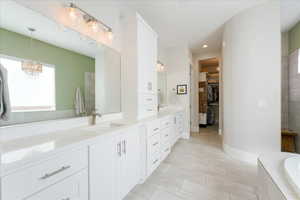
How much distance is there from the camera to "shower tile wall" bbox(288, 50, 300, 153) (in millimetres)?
2820

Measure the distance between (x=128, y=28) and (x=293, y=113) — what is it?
3.86 metres

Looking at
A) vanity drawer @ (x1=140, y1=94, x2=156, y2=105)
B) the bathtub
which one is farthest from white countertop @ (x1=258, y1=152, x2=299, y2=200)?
vanity drawer @ (x1=140, y1=94, x2=156, y2=105)

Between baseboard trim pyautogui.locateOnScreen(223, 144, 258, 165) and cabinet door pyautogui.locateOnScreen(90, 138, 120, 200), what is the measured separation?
2435 mm

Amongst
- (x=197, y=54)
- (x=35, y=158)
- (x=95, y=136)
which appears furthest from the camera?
(x=197, y=54)

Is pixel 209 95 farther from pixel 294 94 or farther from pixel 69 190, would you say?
pixel 69 190

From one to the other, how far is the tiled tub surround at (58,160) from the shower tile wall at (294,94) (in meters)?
3.51

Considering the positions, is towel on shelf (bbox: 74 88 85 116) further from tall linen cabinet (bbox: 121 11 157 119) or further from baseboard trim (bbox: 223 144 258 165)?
baseboard trim (bbox: 223 144 258 165)

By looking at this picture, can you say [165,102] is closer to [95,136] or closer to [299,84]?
[299,84]

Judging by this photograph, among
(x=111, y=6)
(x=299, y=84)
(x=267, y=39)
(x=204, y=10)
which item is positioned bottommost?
(x=299, y=84)

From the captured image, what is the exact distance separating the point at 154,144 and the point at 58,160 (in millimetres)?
1465

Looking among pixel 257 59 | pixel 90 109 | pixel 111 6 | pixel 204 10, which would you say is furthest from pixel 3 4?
pixel 257 59

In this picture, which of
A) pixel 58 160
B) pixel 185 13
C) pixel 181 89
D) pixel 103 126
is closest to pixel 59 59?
pixel 103 126

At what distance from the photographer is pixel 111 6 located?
206 centimetres

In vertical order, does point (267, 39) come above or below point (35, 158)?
above
